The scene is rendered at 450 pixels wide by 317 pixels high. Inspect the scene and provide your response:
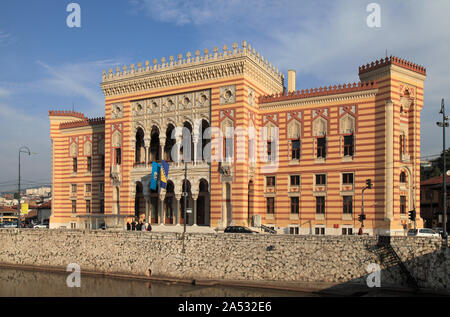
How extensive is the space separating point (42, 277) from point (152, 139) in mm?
19522

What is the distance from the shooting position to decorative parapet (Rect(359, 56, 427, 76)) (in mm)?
41750

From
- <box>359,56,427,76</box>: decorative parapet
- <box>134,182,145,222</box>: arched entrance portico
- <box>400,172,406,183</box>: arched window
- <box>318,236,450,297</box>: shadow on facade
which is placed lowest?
<box>318,236,450,297</box>: shadow on facade

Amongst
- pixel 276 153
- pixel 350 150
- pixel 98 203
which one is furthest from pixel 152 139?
pixel 350 150

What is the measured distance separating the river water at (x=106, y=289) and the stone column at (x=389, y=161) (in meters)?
14.4

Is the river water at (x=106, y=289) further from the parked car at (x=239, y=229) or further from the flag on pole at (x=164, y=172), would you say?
the flag on pole at (x=164, y=172)

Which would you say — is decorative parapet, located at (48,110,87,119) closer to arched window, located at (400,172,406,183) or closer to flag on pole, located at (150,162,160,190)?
flag on pole, located at (150,162,160,190)

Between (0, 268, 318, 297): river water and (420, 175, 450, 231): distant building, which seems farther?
(420, 175, 450, 231): distant building

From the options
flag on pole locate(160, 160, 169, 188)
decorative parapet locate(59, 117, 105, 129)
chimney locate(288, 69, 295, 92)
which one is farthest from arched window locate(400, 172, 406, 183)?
decorative parapet locate(59, 117, 105, 129)

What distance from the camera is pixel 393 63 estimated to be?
137ft

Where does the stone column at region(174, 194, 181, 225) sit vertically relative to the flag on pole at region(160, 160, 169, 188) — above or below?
below

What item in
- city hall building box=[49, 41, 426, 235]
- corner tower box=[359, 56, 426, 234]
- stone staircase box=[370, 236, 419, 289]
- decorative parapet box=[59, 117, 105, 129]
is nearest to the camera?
stone staircase box=[370, 236, 419, 289]

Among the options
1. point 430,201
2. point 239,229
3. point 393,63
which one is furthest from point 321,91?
point 430,201

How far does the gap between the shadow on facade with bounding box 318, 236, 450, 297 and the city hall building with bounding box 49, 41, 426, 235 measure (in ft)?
29.2

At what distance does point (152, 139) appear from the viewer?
53.4 meters
